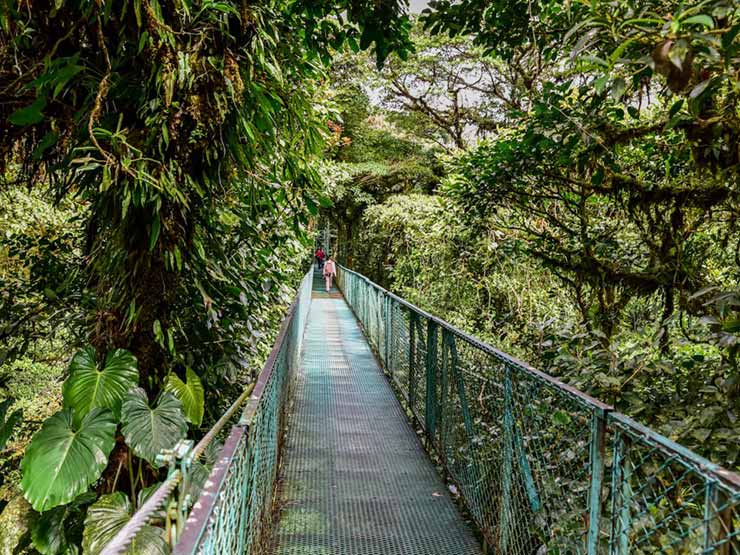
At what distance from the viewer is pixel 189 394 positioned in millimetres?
2615

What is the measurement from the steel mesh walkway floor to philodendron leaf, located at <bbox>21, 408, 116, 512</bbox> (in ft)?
3.32

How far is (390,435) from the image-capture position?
14.0 feet

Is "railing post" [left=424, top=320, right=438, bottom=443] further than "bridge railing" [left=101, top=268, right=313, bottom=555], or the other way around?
"railing post" [left=424, top=320, right=438, bottom=443]

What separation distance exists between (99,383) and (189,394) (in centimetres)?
44

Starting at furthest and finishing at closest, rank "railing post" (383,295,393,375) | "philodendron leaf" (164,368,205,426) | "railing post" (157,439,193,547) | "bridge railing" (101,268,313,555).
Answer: "railing post" (383,295,393,375) → "philodendron leaf" (164,368,205,426) → "railing post" (157,439,193,547) → "bridge railing" (101,268,313,555)

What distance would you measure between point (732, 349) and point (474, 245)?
15.0 ft

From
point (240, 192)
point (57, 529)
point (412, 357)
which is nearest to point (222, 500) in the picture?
point (57, 529)

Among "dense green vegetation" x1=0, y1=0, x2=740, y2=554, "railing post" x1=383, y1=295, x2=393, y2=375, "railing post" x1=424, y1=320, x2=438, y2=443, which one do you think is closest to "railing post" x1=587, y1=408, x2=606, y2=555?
"dense green vegetation" x1=0, y1=0, x2=740, y2=554

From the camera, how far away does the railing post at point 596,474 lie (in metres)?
1.53

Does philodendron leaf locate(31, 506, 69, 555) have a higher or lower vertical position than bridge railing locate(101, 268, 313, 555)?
lower

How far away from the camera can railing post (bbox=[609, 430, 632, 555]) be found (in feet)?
4.59

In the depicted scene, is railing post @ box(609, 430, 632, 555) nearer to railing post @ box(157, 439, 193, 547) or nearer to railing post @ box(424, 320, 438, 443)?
railing post @ box(157, 439, 193, 547)

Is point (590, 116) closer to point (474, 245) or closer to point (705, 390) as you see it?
point (705, 390)

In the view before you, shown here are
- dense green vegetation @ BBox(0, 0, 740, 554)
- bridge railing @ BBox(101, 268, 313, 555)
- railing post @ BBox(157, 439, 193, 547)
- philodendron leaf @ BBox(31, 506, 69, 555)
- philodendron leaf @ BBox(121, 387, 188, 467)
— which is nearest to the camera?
bridge railing @ BBox(101, 268, 313, 555)
